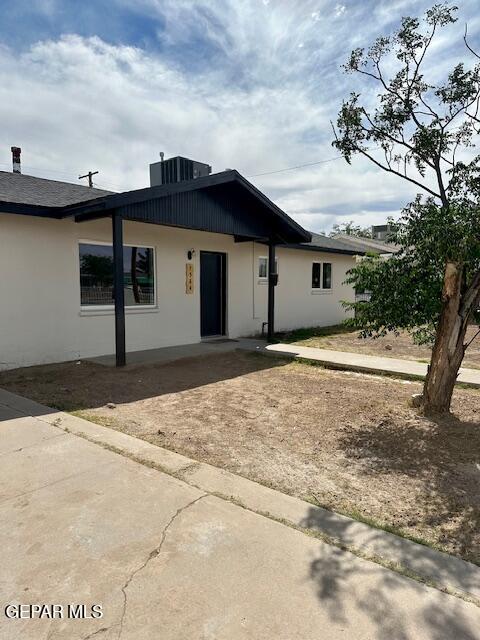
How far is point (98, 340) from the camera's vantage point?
8.44 metres

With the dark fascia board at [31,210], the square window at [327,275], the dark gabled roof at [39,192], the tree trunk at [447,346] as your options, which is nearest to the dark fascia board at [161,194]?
the dark fascia board at [31,210]

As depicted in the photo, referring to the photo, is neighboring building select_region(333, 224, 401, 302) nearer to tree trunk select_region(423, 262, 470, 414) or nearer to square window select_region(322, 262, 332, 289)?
tree trunk select_region(423, 262, 470, 414)

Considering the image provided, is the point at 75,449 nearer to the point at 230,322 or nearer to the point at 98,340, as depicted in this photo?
the point at 98,340

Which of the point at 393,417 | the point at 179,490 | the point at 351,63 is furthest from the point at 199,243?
the point at 179,490

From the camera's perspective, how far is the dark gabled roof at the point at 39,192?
7.07 meters

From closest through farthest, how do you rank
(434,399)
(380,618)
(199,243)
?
(380,618) → (434,399) → (199,243)

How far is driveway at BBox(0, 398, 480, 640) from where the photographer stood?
1.78 meters

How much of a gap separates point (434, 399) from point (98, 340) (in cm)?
633

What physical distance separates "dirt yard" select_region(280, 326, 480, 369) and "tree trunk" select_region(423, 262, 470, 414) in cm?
296

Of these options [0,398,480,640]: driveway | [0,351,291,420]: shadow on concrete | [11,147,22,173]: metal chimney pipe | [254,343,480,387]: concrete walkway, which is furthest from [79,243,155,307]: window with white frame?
[0,398,480,640]: driveway

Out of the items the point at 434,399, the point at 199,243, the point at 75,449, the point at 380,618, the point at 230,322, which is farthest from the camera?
the point at 230,322

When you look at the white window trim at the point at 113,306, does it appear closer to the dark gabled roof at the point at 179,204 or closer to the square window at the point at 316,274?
the dark gabled roof at the point at 179,204

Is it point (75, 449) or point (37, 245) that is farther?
point (37, 245)

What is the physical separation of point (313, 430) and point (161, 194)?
516 cm
